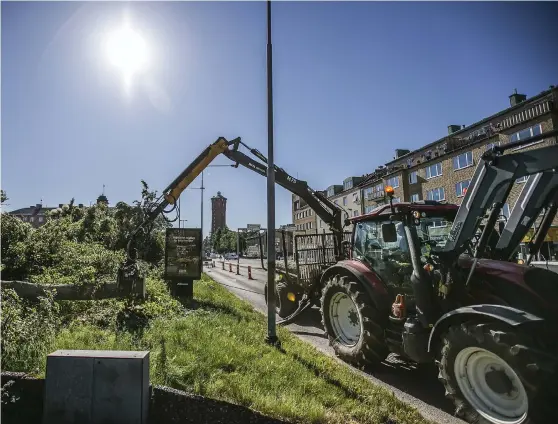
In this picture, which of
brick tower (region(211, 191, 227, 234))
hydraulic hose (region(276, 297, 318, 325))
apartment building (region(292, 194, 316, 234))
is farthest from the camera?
brick tower (region(211, 191, 227, 234))

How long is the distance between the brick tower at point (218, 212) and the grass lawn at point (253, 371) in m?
162

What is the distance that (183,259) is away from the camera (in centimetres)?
1229

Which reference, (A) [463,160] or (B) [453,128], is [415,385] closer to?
(A) [463,160]

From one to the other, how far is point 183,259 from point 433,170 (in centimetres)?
3276

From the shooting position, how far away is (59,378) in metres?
3.25

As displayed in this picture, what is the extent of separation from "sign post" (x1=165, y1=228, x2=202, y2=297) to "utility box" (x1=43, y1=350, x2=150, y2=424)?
28.1ft

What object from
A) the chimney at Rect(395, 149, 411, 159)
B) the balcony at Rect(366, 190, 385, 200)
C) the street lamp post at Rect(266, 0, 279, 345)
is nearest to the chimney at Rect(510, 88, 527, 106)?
the chimney at Rect(395, 149, 411, 159)

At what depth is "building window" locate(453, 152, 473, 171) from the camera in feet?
109

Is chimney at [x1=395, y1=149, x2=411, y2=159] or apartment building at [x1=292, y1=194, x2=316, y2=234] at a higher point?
chimney at [x1=395, y1=149, x2=411, y2=159]

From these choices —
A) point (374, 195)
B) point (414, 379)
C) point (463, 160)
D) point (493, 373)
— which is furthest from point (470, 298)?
point (374, 195)

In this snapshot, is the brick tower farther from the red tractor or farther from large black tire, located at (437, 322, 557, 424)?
large black tire, located at (437, 322, 557, 424)

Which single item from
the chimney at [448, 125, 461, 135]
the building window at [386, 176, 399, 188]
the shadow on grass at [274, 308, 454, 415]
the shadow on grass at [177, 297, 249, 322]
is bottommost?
the shadow on grass at [274, 308, 454, 415]

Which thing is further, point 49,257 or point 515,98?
point 515,98

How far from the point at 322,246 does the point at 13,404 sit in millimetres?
7120
